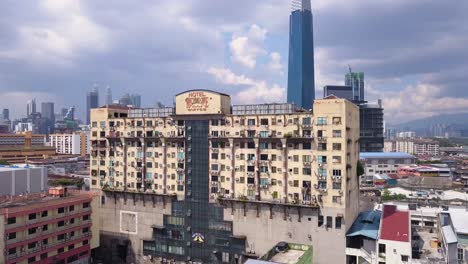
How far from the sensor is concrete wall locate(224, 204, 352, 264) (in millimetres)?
52062

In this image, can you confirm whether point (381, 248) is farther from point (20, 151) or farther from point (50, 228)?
point (20, 151)

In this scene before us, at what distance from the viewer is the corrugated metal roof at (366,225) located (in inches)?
2031

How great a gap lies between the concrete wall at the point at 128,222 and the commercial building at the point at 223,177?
0.17 metres

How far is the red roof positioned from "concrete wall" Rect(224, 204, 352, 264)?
522cm

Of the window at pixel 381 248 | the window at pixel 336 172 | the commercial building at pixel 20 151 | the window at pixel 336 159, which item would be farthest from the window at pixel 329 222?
the commercial building at pixel 20 151

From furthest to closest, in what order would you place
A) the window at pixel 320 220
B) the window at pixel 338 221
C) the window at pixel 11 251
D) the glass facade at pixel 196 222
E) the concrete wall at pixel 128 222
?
1. the concrete wall at pixel 128 222
2. the glass facade at pixel 196 222
3. the window at pixel 320 220
4. the window at pixel 338 221
5. the window at pixel 11 251

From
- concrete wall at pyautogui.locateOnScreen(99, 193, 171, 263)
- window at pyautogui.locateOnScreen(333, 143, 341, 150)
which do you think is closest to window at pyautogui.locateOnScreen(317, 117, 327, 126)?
window at pyautogui.locateOnScreen(333, 143, 341, 150)

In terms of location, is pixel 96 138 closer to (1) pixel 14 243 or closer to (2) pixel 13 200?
(2) pixel 13 200

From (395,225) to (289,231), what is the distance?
46.1 feet

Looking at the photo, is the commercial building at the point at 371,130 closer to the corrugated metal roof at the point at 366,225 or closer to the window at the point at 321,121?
the corrugated metal roof at the point at 366,225

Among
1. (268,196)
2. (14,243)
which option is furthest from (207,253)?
(14,243)

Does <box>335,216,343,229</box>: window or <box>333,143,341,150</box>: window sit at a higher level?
<box>333,143,341,150</box>: window

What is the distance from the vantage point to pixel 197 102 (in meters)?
62.3

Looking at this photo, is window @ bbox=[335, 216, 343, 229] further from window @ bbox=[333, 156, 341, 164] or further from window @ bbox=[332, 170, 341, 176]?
window @ bbox=[333, 156, 341, 164]
